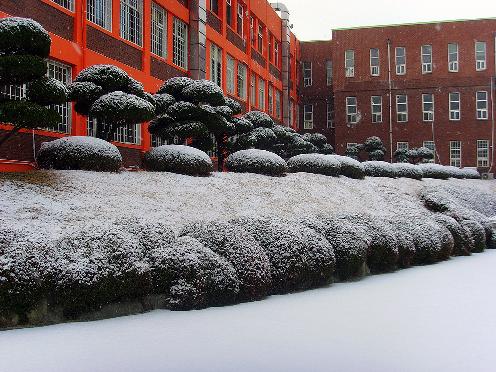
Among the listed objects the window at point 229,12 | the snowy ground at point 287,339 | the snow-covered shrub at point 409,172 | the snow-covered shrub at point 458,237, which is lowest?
the snowy ground at point 287,339

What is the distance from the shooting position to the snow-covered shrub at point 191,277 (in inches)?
267

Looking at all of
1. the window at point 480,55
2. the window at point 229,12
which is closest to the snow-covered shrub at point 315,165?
the window at point 229,12

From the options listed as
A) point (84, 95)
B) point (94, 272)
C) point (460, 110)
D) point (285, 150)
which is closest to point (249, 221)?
point (94, 272)

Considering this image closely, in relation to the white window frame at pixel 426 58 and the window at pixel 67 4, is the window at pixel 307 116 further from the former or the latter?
the window at pixel 67 4

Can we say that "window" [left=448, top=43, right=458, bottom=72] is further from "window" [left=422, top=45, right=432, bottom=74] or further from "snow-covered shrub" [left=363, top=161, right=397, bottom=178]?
"snow-covered shrub" [left=363, top=161, right=397, bottom=178]

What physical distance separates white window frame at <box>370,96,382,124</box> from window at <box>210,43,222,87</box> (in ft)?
62.9

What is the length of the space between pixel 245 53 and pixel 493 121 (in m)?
20.7

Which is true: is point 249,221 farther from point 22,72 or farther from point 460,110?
point 460,110

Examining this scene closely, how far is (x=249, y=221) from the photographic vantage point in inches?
337

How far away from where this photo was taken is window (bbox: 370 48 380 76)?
136ft

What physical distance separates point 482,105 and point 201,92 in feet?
99.3

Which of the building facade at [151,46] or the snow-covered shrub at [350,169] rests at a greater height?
the building facade at [151,46]

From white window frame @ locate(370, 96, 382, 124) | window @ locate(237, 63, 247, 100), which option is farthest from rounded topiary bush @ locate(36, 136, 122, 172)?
white window frame @ locate(370, 96, 382, 124)

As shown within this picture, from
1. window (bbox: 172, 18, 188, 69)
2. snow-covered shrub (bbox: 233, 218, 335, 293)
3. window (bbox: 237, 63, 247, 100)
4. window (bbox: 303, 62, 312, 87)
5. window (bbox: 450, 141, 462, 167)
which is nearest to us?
snow-covered shrub (bbox: 233, 218, 335, 293)
